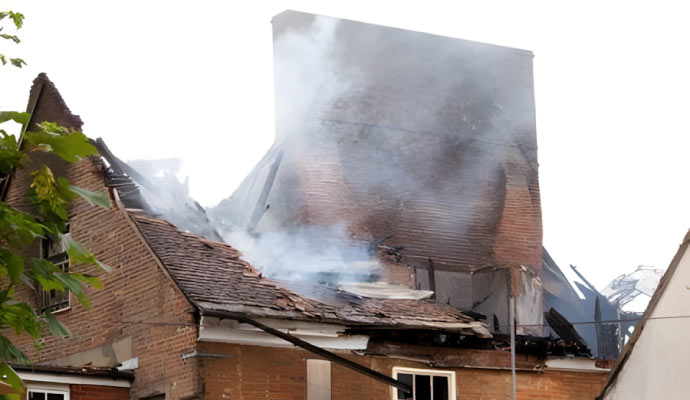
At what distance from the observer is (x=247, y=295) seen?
1786cm

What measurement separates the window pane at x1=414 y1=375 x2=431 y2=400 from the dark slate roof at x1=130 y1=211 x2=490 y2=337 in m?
0.90

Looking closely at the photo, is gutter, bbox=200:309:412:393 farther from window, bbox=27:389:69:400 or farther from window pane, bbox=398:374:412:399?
window, bbox=27:389:69:400

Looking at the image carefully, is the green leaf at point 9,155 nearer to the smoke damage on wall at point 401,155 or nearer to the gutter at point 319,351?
the gutter at point 319,351

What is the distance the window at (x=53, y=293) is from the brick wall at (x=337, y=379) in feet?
11.6

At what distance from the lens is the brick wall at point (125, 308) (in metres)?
17.8

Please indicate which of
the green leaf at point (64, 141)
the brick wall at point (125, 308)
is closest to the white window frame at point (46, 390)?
the brick wall at point (125, 308)

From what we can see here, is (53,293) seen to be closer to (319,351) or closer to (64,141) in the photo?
(319,351)

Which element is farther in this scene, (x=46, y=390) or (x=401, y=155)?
(x=401, y=155)

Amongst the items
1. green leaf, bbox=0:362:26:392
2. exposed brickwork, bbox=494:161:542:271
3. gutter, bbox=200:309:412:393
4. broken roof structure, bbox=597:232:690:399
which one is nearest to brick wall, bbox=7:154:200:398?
gutter, bbox=200:309:412:393

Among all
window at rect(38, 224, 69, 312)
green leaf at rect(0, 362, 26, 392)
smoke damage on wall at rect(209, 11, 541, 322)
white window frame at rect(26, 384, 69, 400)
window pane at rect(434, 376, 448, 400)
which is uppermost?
smoke damage on wall at rect(209, 11, 541, 322)

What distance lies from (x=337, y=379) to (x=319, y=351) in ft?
3.96

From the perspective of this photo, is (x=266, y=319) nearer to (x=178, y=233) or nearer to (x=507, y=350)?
(x=178, y=233)

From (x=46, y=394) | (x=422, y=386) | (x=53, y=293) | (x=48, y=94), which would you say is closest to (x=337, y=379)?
(x=422, y=386)

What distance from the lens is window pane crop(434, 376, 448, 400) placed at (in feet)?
64.6
